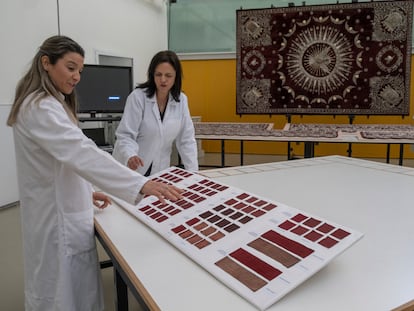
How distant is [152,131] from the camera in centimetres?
206

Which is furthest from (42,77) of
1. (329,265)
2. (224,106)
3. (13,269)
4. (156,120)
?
(224,106)

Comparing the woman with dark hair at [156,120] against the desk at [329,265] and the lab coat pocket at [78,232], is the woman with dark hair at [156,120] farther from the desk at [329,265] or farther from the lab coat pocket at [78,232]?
the lab coat pocket at [78,232]

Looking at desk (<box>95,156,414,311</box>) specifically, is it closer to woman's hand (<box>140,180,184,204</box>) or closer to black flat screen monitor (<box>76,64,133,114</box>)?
woman's hand (<box>140,180,184,204</box>)

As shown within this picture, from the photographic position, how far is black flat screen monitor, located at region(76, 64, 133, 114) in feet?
13.5

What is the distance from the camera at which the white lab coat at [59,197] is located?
0.99 meters

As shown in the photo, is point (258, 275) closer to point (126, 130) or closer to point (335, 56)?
point (126, 130)

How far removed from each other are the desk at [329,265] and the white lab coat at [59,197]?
0.31 feet

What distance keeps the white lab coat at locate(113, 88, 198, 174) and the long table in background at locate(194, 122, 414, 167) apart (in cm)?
192

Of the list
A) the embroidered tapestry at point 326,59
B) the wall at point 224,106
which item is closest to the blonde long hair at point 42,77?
the embroidered tapestry at point 326,59

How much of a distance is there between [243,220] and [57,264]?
1.81ft

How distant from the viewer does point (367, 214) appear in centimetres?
126

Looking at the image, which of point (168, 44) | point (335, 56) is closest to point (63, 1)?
point (168, 44)

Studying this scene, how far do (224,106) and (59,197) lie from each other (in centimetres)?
525

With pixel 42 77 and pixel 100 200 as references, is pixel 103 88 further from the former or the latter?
pixel 42 77
